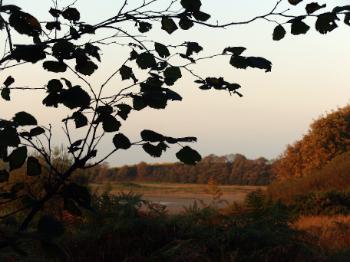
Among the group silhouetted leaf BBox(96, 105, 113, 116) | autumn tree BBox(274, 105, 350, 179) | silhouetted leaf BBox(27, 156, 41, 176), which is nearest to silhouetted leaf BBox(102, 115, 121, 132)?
silhouetted leaf BBox(96, 105, 113, 116)

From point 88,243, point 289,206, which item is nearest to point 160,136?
point 88,243

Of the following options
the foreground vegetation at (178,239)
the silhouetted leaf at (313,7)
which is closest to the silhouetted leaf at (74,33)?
the silhouetted leaf at (313,7)

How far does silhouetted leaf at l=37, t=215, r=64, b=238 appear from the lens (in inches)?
62.1

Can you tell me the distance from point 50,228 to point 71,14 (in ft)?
3.75

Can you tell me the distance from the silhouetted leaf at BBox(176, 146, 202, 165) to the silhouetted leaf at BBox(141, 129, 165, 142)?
0.10 meters

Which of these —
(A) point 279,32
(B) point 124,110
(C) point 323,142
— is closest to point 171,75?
(B) point 124,110

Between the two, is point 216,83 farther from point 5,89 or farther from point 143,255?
point 143,255

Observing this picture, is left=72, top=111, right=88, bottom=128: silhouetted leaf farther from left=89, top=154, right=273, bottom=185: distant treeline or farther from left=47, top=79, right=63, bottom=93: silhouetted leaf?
left=89, top=154, right=273, bottom=185: distant treeline

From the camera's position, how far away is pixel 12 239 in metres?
1.70

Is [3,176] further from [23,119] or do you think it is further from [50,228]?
[50,228]

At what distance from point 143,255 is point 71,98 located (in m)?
5.04

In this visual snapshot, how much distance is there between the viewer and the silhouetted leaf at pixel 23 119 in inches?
83.6

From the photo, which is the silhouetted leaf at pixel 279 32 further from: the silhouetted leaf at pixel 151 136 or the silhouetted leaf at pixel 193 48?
the silhouetted leaf at pixel 151 136

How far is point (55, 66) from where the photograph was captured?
223cm
